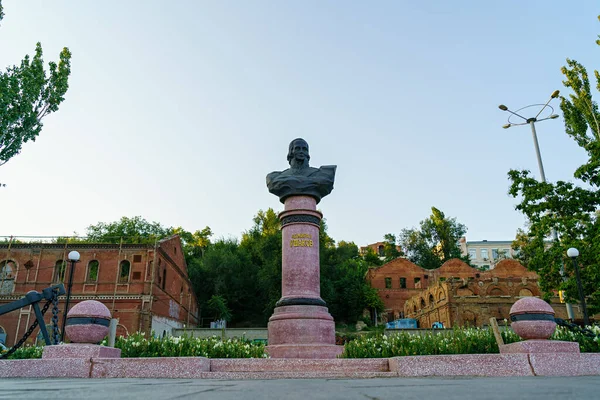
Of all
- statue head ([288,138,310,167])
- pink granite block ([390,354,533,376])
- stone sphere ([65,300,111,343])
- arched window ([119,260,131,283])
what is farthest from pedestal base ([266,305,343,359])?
arched window ([119,260,131,283])

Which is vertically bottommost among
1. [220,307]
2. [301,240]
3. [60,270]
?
[301,240]

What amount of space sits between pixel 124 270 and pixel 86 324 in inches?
1001

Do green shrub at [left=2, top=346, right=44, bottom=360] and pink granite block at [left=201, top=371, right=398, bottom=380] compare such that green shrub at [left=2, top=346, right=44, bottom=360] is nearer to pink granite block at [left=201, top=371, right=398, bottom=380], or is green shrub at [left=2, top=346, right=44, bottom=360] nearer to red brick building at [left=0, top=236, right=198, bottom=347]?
pink granite block at [left=201, top=371, right=398, bottom=380]

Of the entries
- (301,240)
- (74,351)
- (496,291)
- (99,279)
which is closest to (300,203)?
(301,240)

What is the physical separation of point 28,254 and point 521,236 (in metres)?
48.0

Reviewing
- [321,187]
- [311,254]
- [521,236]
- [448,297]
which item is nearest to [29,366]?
[311,254]

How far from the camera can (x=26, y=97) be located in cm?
1577

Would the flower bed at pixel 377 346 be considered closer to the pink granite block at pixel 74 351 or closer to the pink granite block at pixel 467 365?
the pink granite block at pixel 467 365

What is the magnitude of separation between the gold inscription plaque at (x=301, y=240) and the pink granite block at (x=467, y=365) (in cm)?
514

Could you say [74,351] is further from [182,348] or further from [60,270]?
[60,270]

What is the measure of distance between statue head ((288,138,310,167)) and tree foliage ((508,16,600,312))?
10.1 m

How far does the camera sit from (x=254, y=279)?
40.7 meters

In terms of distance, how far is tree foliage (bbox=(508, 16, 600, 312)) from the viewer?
15.8 metres

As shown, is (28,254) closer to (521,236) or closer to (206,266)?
(206,266)
